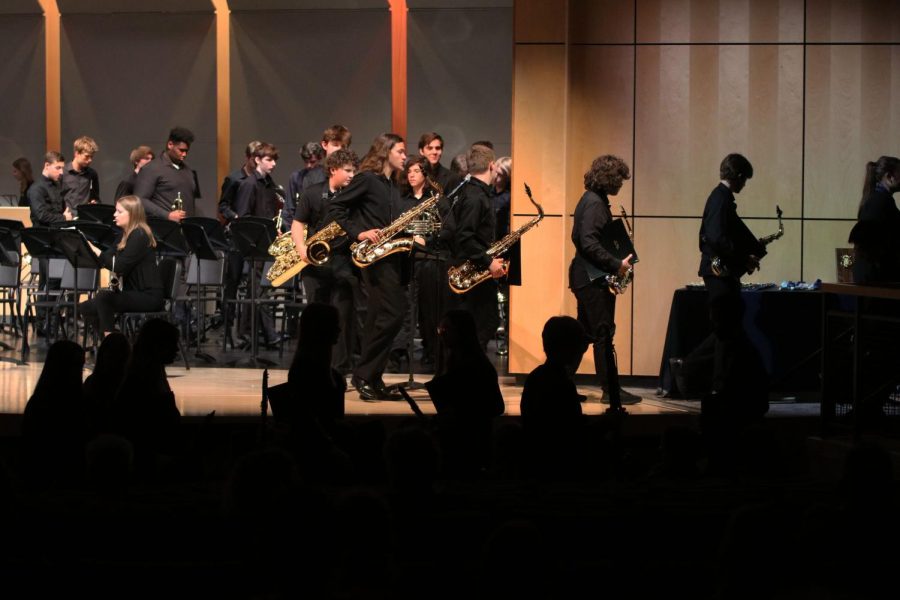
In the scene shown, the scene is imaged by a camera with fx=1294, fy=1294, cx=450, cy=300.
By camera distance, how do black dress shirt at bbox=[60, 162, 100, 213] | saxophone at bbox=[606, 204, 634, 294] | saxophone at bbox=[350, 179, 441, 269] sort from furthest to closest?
1. black dress shirt at bbox=[60, 162, 100, 213]
2. saxophone at bbox=[606, 204, 634, 294]
3. saxophone at bbox=[350, 179, 441, 269]

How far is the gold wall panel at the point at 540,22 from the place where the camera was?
881 centimetres

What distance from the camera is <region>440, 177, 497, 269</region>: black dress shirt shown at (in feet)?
27.1

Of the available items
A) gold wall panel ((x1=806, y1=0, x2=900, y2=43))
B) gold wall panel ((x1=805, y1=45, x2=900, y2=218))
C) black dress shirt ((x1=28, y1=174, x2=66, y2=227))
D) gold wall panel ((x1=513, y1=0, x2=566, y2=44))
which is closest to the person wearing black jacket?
gold wall panel ((x1=805, y1=45, x2=900, y2=218))

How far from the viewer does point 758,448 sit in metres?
4.39

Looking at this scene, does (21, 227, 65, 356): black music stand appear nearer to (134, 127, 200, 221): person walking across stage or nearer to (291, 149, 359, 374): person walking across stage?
(134, 127, 200, 221): person walking across stage

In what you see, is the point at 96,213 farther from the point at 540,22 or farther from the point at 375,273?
the point at 540,22

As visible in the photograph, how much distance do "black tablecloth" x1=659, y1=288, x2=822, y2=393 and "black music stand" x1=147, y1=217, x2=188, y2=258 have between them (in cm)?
391

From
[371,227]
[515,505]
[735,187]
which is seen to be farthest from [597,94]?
[515,505]

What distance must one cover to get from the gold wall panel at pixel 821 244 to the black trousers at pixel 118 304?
4.54 m

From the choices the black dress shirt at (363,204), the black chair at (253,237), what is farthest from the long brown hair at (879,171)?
the black chair at (253,237)

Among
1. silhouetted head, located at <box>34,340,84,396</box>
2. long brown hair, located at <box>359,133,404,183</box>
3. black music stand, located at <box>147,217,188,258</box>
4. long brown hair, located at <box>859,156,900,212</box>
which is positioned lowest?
silhouetted head, located at <box>34,340,84,396</box>

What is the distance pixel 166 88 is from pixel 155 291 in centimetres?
648

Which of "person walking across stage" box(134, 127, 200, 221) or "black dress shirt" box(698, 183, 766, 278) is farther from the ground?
"person walking across stage" box(134, 127, 200, 221)

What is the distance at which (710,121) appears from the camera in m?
8.84
